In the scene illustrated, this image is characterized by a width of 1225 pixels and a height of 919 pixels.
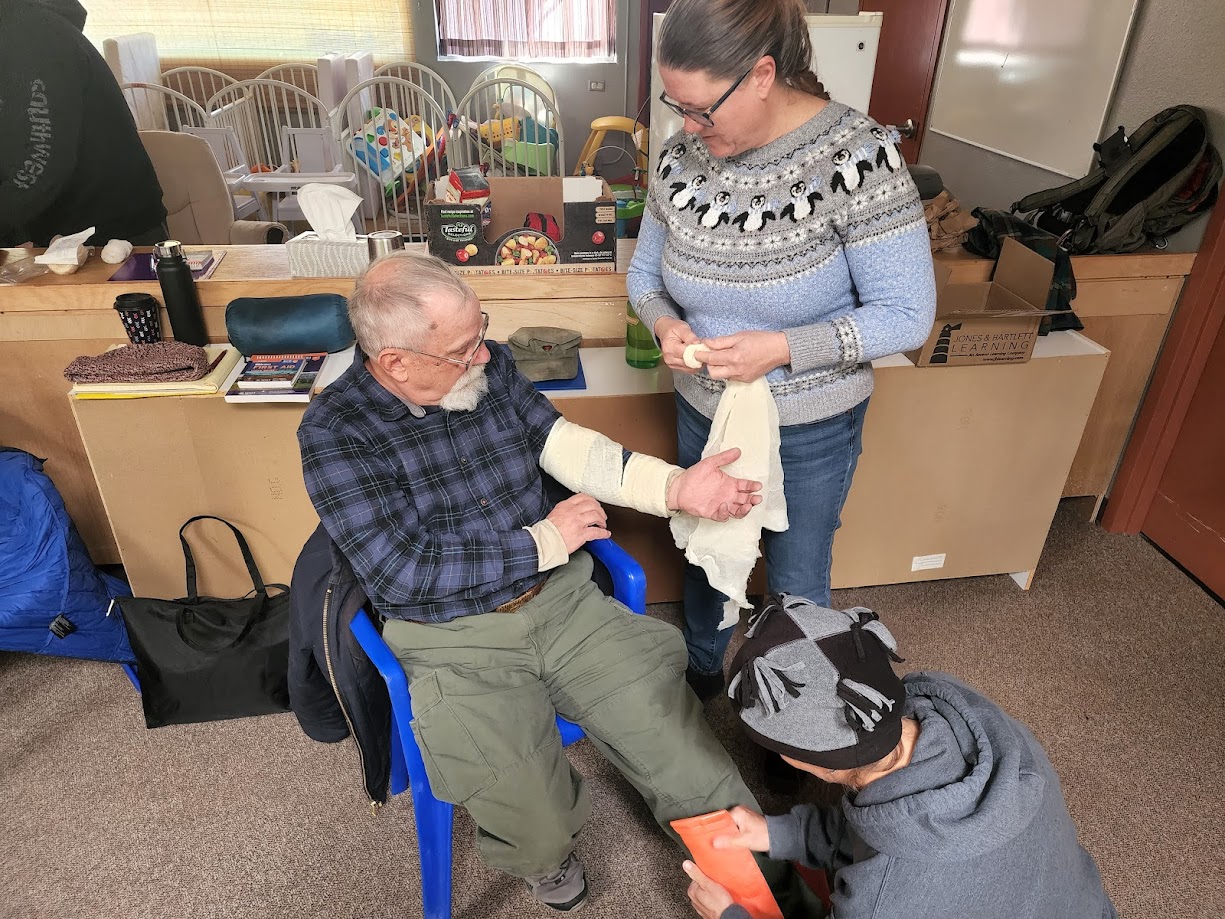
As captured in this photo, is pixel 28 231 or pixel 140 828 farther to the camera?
pixel 28 231

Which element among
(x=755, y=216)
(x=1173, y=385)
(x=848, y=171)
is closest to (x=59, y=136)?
(x=755, y=216)

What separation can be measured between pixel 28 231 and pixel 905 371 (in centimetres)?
227

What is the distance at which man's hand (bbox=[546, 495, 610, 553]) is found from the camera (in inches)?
57.6

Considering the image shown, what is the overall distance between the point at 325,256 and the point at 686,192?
1033mm

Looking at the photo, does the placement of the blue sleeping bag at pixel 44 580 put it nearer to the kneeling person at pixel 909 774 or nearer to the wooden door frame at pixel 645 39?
the kneeling person at pixel 909 774

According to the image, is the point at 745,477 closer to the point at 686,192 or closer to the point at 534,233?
the point at 686,192

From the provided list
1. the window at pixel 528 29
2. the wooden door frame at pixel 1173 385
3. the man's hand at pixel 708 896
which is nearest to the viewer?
the man's hand at pixel 708 896

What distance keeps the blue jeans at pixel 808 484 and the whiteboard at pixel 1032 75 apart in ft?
5.78

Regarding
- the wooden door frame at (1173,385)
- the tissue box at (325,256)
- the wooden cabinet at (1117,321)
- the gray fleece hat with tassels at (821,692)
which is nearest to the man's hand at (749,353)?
the gray fleece hat with tassels at (821,692)

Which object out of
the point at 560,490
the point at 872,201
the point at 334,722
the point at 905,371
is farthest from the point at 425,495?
the point at 905,371

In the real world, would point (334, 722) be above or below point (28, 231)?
below

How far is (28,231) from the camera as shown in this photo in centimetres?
232

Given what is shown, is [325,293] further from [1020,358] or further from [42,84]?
[1020,358]

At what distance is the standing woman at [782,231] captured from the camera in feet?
4.25
